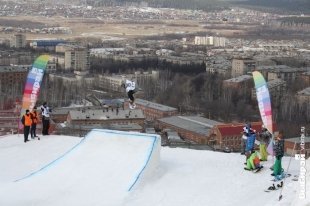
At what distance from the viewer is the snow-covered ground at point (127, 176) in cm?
450

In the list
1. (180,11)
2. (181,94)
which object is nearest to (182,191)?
(181,94)

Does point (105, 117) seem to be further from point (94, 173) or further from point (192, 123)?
point (94, 173)

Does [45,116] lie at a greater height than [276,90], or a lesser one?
greater

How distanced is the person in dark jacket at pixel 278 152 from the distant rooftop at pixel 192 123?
9.55 meters

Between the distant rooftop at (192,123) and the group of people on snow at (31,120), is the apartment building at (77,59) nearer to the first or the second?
the distant rooftop at (192,123)

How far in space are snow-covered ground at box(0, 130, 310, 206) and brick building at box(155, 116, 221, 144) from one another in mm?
8066

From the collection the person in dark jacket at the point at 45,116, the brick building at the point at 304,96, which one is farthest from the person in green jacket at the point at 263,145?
the brick building at the point at 304,96

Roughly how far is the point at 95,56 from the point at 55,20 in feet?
120

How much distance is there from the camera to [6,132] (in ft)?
24.2

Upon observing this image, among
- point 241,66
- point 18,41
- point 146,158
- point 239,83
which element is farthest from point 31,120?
point 18,41

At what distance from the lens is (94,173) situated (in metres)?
5.01

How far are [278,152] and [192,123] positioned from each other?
11290 millimetres

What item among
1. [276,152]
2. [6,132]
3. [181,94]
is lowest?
[181,94]

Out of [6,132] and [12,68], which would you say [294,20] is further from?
[6,132]
